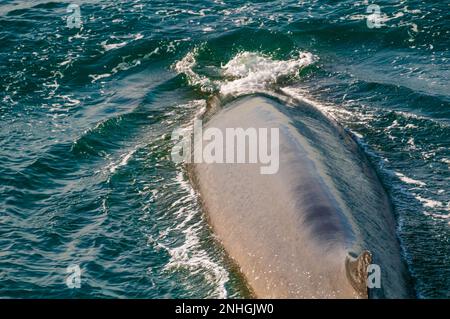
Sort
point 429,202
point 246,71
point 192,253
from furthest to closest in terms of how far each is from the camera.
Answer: point 246,71
point 429,202
point 192,253

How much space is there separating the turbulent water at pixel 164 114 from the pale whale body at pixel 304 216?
22.6 inches

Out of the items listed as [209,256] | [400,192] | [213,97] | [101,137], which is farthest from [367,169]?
[101,137]

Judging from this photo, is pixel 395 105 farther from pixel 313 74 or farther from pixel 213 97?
pixel 213 97

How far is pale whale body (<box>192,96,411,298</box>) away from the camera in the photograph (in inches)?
498

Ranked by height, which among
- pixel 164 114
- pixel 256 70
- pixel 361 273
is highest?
pixel 361 273

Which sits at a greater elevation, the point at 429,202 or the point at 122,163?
the point at 122,163

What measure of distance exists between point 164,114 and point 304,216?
1098 centimetres

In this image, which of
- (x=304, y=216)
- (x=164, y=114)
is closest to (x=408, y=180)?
(x=304, y=216)

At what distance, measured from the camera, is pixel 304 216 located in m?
14.0

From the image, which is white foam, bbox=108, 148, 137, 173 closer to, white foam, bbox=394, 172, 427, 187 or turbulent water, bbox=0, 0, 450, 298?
turbulent water, bbox=0, 0, 450, 298

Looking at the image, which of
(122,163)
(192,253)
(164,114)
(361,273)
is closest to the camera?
(361,273)

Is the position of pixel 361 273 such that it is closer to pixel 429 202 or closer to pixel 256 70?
pixel 429 202

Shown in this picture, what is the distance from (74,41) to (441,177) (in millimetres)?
16767

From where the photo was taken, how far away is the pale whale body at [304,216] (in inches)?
498
